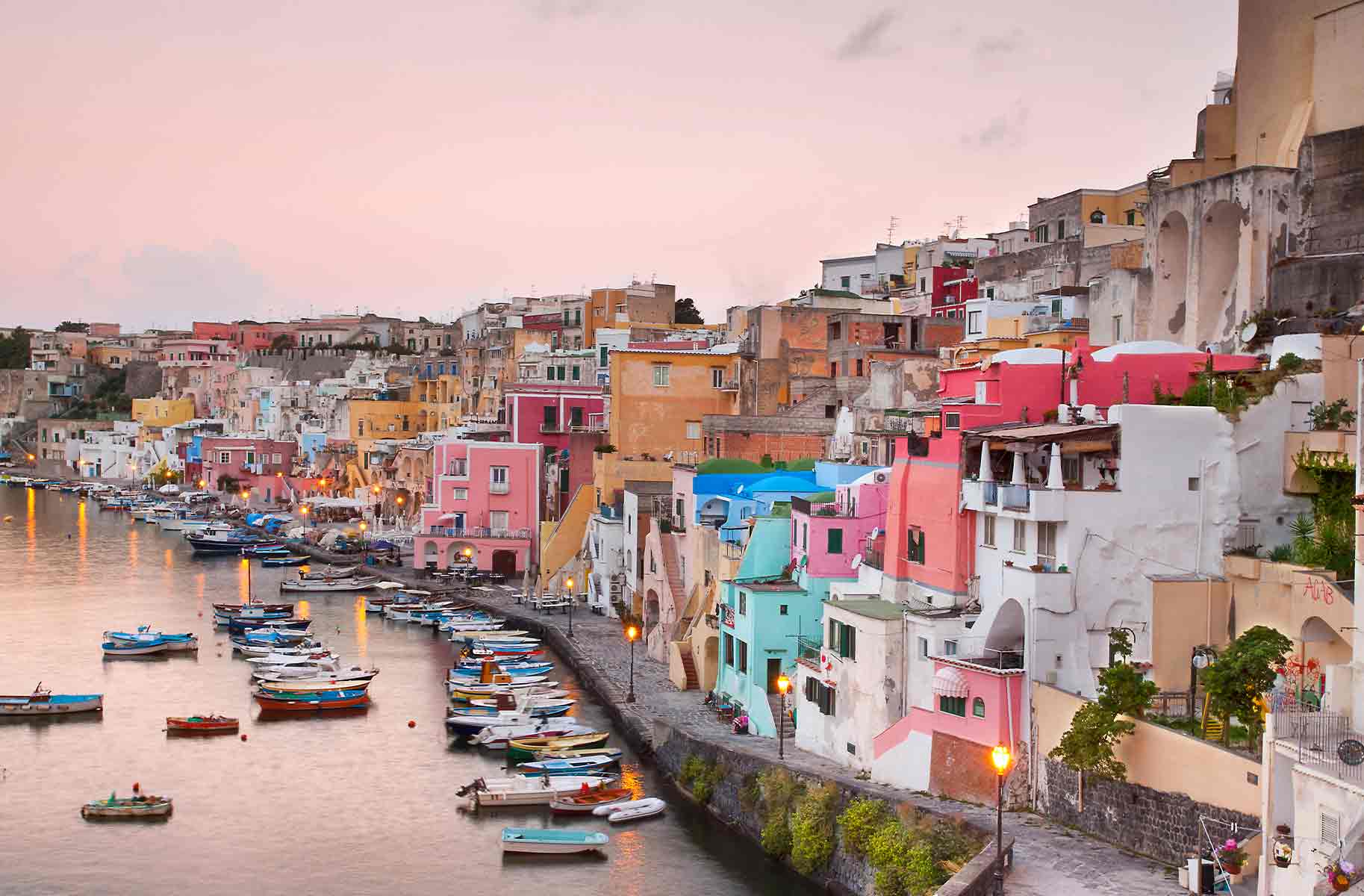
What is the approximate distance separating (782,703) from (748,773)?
138cm

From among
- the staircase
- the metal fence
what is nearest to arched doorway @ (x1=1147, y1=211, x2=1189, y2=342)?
the staircase

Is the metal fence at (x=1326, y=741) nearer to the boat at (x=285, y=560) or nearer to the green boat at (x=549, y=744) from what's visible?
the green boat at (x=549, y=744)

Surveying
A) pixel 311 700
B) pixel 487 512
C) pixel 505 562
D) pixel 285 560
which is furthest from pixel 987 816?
pixel 285 560

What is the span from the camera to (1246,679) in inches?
750

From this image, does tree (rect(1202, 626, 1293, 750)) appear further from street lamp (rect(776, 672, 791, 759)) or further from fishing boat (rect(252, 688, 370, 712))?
fishing boat (rect(252, 688, 370, 712))

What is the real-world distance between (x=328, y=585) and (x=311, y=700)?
20134mm

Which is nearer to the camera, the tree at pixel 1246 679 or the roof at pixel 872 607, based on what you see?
the tree at pixel 1246 679

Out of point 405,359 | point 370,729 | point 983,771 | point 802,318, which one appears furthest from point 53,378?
point 983,771

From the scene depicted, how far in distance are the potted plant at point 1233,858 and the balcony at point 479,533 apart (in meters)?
40.8

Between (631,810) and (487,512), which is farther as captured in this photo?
(487,512)

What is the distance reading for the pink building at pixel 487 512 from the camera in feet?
184

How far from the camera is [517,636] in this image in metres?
43.6

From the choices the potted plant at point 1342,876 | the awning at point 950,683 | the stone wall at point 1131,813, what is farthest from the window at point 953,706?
the potted plant at point 1342,876

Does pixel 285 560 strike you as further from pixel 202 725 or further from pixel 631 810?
pixel 631 810
